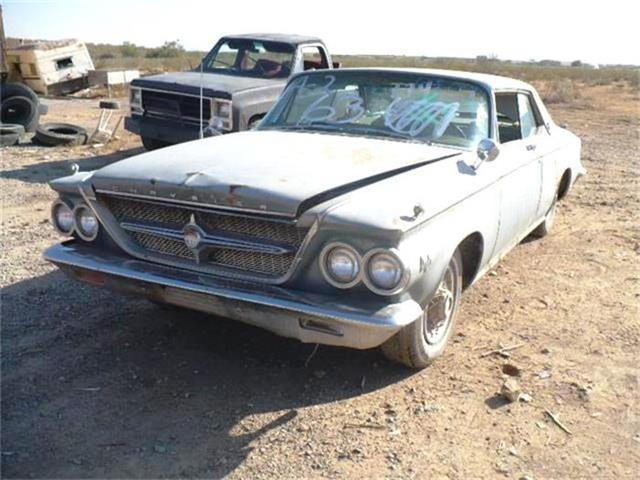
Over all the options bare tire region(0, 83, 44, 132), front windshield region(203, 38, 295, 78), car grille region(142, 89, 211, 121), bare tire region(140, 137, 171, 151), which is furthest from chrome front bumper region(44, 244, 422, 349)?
bare tire region(0, 83, 44, 132)

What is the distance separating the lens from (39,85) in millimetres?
17422

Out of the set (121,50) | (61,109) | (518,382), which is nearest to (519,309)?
(518,382)

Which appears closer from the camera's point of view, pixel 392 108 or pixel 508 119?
pixel 392 108

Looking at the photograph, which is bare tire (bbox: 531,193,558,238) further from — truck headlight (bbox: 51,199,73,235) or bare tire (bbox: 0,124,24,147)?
bare tire (bbox: 0,124,24,147)

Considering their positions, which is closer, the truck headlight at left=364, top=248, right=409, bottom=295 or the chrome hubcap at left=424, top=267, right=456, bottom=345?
the truck headlight at left=364, top=248, right=409, bottom=295

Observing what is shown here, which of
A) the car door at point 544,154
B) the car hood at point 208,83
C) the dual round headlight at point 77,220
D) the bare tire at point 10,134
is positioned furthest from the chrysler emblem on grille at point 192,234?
the bare tire at point 10,134

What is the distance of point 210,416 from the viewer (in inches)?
132

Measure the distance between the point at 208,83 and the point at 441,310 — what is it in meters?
6.05

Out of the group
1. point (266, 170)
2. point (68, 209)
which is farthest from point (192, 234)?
point (68, 209)

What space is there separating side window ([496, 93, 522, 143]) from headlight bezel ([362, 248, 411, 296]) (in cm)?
252

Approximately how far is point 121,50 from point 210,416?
65.7 m

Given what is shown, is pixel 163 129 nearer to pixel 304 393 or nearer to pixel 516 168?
pixel 516 168

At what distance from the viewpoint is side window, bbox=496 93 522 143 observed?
5.23 m

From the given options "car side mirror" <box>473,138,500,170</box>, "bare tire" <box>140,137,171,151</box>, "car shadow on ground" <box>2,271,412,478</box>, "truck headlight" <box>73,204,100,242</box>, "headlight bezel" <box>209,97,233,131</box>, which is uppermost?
"car side mirror" <box>473,138,500,170</box>
